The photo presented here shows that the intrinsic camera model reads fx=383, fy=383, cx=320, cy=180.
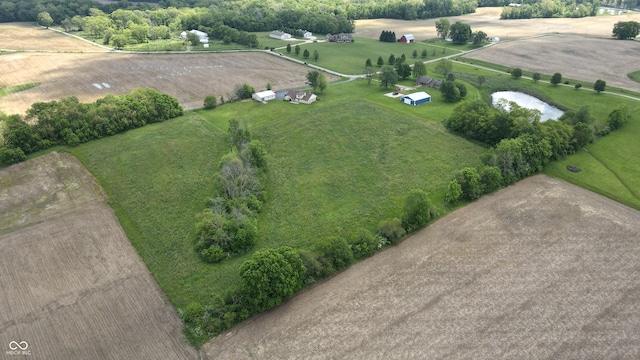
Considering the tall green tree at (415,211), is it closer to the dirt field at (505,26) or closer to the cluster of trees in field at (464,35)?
the cluster of trees in field at (464,35)

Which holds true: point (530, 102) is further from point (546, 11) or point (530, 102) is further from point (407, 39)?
point (546, 11)

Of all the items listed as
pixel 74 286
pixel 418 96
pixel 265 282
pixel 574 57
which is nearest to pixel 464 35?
pixel 574 57

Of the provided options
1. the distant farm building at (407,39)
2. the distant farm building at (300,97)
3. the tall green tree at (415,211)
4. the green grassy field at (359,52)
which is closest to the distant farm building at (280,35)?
the green grassy field at (359,52)

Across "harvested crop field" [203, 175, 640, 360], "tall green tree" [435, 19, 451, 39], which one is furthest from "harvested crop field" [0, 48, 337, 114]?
"tall green tree" [435, 19, 451, 39]

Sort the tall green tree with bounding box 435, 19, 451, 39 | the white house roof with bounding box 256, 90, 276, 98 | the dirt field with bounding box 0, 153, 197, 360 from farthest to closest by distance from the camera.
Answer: the tall green tree with bounding box 435, 19, 451, 39, the white house roof with bounding box 256, 90, 276, 98, the dirt field with bounding box 0, 153, 197, 360

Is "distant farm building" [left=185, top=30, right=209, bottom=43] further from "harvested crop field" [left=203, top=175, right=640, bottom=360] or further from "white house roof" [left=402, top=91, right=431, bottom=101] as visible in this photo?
"harvested crop field" [left=203, top=175, right=640, bottom=360]
